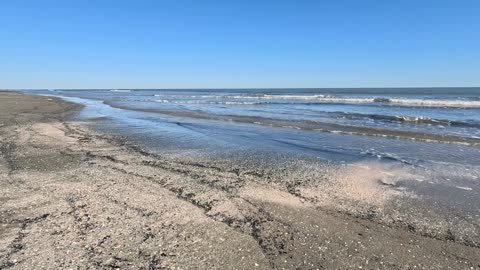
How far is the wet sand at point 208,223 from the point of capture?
13.0 feet

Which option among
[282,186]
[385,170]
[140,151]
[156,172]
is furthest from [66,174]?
[385,170]

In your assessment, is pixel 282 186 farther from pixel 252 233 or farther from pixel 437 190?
pixel 437 190

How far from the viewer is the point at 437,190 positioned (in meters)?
6.87

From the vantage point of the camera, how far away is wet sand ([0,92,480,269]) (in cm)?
397

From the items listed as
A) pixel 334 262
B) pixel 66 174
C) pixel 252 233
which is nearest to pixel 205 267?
pixel 252 233

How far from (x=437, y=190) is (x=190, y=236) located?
5.38m

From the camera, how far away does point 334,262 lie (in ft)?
13.1

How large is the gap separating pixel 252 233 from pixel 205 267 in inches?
41.1

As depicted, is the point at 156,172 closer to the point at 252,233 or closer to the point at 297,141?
the point at 252,233

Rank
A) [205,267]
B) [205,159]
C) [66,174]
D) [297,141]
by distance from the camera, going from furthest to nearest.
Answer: [297,141]
[205,159]
[66,174]
[205,267]

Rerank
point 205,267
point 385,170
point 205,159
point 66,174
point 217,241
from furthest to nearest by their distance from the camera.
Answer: point 205,159 → point 385,170 → point 66,174 → point 217,241 → point 205,267

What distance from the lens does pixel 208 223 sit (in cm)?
497

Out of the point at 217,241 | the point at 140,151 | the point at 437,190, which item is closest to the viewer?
the point at 217,241

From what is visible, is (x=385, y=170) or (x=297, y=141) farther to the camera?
(x=297, y=141)
